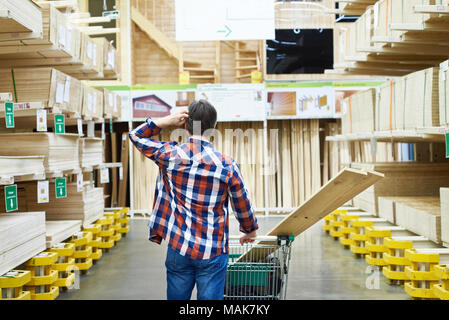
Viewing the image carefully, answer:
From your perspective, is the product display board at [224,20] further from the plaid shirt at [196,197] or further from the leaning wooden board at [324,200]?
the plaid shirt at [196,197]

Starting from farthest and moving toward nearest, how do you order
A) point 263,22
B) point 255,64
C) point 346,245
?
point 255,64 < point 263,22 < point 346,245

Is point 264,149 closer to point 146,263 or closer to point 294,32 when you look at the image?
point 294,32

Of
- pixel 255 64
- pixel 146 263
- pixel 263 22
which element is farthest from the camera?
pixel 255 64

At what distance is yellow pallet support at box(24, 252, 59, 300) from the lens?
411 centimetres

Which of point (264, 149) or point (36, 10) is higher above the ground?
point (36, 10)

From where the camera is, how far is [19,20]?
372cm

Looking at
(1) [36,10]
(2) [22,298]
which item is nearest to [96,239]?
A: (2) [22,298]

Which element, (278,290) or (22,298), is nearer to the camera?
(278,290)

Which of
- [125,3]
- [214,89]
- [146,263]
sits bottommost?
[146,263]

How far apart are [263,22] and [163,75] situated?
344 cm

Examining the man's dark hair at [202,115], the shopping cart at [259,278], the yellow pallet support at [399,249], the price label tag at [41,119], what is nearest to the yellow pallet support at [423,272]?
the yellow pallet support at [399,249]

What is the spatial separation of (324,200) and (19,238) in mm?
2477

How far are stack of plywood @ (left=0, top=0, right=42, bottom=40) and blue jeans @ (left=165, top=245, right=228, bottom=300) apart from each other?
219 cm

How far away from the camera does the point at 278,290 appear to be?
2.90m
